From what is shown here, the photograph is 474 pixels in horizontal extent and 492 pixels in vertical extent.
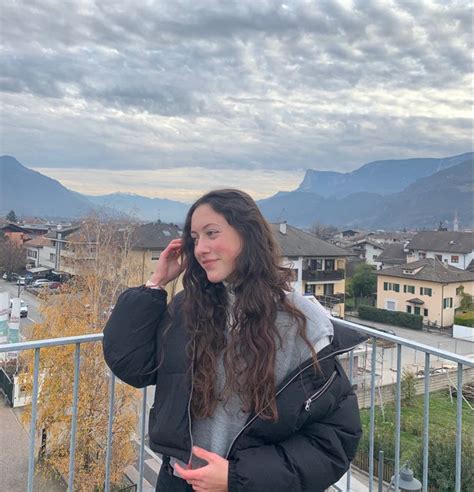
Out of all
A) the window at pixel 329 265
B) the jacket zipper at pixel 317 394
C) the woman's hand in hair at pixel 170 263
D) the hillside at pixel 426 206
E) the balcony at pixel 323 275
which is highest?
the hillside at pixel 426 206

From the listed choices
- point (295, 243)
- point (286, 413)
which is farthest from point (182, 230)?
point (295, 243)

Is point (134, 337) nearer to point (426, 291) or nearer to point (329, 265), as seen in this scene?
point (329, 265)

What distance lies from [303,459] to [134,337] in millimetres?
621

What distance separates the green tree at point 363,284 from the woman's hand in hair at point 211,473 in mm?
30335

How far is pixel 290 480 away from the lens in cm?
119

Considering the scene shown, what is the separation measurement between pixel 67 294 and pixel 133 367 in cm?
1172

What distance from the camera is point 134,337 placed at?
139cm

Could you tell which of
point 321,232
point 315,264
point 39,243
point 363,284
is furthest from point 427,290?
point 321,232

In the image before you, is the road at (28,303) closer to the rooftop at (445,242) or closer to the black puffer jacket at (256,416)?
the black puffer jacket at (256,416)

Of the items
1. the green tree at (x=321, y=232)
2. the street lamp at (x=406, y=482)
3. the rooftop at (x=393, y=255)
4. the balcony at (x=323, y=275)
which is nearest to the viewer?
the street lamp at (x=406, y=482)

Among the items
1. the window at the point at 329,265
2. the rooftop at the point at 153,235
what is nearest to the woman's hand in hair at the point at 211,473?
the rooftop at the point at 153,235

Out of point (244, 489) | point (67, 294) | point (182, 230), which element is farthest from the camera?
point (67, 294)

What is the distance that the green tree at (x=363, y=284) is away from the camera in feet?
99.5

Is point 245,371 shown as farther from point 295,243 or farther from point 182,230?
point 295,243
